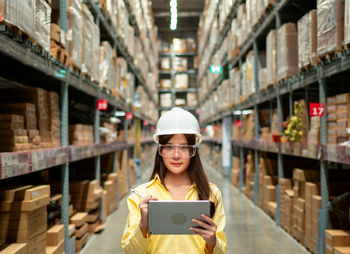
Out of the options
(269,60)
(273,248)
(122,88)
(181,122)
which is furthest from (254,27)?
(181,122)

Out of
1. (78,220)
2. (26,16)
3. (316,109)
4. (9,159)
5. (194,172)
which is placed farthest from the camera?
(78,220)

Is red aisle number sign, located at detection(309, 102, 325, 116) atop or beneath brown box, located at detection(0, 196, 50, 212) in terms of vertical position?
atop

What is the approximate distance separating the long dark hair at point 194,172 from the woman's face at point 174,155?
0.03 metres

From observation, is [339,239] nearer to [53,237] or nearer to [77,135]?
[53,237]

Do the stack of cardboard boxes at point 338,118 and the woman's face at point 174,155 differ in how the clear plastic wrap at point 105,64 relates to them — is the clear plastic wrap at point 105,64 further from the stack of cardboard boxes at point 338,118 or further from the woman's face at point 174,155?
the woman's face at point 174,155

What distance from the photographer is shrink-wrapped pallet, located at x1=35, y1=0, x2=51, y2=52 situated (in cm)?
268

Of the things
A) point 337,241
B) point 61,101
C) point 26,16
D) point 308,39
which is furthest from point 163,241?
point 308,39

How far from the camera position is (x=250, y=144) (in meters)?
6.64

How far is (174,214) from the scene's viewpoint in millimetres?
1486

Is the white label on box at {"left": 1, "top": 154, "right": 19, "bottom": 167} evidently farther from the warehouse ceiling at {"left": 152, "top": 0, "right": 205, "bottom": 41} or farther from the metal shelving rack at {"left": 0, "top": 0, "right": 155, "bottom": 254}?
the warehouse ceiling at {"left": 152, "top": 0, "right": 205, "bottom": 41}

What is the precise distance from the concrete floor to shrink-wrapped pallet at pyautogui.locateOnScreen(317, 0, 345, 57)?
2.21 metres

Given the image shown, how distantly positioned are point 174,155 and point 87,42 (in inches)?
113

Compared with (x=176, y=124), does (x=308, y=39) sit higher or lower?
higher

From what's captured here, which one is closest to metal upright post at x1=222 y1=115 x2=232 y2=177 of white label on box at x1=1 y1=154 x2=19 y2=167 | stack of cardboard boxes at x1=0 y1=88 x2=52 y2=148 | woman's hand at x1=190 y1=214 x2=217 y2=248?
stack of cardboard boxes at x1=0 y1=88 x2=52 y2=148
